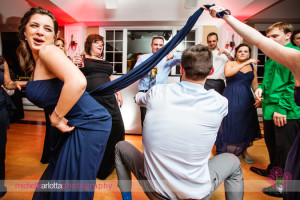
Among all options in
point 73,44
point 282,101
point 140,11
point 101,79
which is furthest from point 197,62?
point 73,44

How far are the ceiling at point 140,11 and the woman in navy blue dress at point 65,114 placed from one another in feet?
13.2

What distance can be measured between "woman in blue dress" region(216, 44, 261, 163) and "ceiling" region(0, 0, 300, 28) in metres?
2.67

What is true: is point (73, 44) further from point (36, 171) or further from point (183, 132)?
point (183, 132)

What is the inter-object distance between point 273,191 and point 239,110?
38.7 inches

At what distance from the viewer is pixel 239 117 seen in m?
2.31

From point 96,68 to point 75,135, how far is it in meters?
1.13

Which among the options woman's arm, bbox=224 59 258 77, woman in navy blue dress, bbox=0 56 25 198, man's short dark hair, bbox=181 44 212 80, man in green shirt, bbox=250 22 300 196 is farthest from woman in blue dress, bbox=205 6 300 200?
woman in navy blue dress, bbox=0 56 25 198

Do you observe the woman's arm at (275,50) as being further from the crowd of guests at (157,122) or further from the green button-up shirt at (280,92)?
the green button-up shirt at (280,92)

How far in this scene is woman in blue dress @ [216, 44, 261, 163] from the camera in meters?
2.31

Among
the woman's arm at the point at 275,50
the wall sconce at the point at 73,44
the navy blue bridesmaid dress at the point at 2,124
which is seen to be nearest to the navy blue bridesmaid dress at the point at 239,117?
the woman's arm at the point at 275,50

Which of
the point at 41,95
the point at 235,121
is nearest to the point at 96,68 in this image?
the point at 41,95

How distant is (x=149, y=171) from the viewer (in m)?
0.99

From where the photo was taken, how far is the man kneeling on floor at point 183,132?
2.87 ft

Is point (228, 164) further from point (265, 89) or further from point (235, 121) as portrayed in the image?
point (235, 121)
